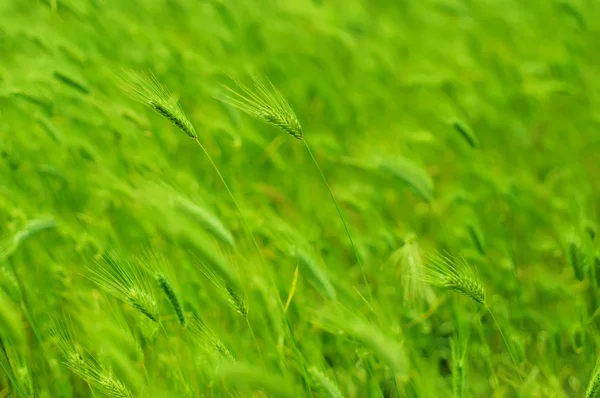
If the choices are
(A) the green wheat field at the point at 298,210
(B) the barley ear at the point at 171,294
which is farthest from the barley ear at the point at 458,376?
(B) the barley ear at the point at 171,294

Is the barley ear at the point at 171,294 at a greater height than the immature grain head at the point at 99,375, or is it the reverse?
the barley ear at the point at 171,294

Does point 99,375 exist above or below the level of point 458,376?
below

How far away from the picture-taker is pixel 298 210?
6.42ft

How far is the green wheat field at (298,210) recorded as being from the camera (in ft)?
3.55

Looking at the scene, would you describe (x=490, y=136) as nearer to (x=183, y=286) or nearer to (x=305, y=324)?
(x=305, y=324)

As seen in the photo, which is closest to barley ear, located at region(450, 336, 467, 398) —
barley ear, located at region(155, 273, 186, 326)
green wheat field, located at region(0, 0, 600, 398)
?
green wheat field, located at region(0, 0, 600, 398)

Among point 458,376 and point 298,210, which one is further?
point 298,210

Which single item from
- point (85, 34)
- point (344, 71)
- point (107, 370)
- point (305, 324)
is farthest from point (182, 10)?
point (107, 370)

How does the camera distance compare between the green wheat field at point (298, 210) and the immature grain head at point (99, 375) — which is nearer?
the immature grain head at point (99, 375)

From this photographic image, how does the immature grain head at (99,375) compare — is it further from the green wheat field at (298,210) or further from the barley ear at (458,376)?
the barley ear at (458,376)

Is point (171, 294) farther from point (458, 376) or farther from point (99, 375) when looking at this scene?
point (458, 376)

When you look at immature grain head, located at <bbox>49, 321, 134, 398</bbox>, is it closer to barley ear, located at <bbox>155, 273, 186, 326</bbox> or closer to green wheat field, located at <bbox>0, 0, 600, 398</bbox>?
green wheat field, located at <bbox>0, 0, 600, 398</bbox>

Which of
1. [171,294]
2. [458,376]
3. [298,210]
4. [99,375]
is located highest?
[458,376]

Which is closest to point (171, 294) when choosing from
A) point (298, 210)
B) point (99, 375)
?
point (99, 375)
